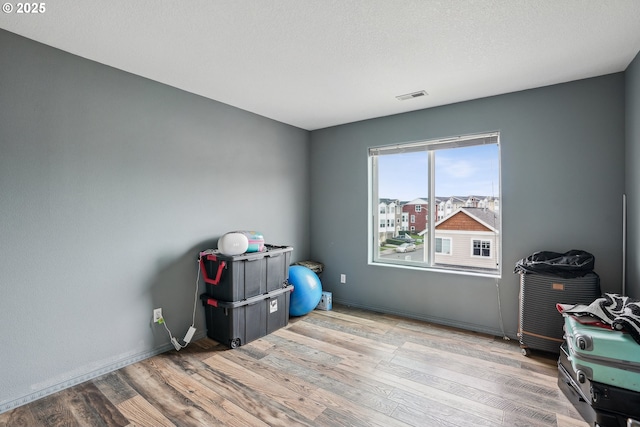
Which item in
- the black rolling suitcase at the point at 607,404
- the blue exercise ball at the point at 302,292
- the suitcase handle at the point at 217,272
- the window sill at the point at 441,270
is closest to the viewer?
the black rolling suitcase at the point at 607,404

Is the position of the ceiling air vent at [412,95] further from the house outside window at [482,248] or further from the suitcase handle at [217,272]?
the suitcase handle at [217,272]

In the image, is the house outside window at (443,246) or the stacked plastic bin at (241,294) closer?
the stacked plastic bin at (241,294)

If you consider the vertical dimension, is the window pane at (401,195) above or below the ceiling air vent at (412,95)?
below

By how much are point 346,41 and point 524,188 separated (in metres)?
2.16

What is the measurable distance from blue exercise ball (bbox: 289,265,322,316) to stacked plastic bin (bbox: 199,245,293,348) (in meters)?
0.31

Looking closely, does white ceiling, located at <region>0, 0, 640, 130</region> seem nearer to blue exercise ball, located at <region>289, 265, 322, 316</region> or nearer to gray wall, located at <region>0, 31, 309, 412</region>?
gray wall, located at <region>0, 31, 309, 412</region>

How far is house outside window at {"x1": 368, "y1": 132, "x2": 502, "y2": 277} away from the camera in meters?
3.08

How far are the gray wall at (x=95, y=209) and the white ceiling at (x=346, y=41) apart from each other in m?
0.27

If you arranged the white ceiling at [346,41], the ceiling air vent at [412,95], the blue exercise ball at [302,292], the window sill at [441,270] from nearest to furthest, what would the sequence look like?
the white ceiling at [346,41] < the ceiling air vent at [412,95] < the window sill at [441,270] < the blue exercise ball at [302,292]

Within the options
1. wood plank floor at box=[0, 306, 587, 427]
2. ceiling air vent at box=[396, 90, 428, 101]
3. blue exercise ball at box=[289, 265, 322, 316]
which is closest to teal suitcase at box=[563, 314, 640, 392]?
wood plank floor at box=[0, 306, 587, 427]

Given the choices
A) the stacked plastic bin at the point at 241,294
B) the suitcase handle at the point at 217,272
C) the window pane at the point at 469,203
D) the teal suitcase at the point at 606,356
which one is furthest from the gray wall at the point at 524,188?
the suitcase handle at the point at 217,272

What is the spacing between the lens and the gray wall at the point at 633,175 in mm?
2143

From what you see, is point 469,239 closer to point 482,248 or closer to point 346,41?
point 482,248

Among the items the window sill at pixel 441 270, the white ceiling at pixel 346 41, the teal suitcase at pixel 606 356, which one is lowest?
the teal suitcase at pixel 606 356
